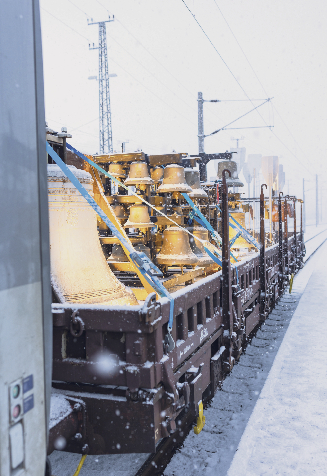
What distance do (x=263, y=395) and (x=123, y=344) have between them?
269cm

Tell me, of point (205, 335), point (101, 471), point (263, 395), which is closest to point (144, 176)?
point (205, 335)

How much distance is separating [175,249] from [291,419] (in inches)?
110

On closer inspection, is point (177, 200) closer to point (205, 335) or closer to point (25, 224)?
point (205, 335)

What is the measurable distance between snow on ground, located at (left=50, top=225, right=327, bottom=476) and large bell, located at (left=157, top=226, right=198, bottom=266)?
1.79 metres

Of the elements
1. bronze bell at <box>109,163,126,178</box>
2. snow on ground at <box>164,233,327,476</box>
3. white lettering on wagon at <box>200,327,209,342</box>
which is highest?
bronze bell at <box>109,163,126,178</box>

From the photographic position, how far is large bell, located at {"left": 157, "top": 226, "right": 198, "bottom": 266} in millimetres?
6176

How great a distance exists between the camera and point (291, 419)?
4.43 metres

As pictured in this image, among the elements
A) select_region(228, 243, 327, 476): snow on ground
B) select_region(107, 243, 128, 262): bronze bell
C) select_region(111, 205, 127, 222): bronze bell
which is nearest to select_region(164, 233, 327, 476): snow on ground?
select_region(228, 243, 327, 476): snow on ground

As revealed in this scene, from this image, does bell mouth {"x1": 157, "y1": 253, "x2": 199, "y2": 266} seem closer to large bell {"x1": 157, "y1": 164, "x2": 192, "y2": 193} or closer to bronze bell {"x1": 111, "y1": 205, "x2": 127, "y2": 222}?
large bell {"x1": 157, "y1": 164, "x2": 192, "y2": 193}

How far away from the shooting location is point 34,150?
6.33 feet

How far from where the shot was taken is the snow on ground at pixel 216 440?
142 inches

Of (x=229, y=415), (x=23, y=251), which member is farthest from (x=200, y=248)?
(x=23, y=251)

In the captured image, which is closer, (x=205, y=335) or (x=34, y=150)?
(x=34, y=150)

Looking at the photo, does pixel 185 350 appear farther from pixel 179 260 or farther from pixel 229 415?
pixel 179 260
